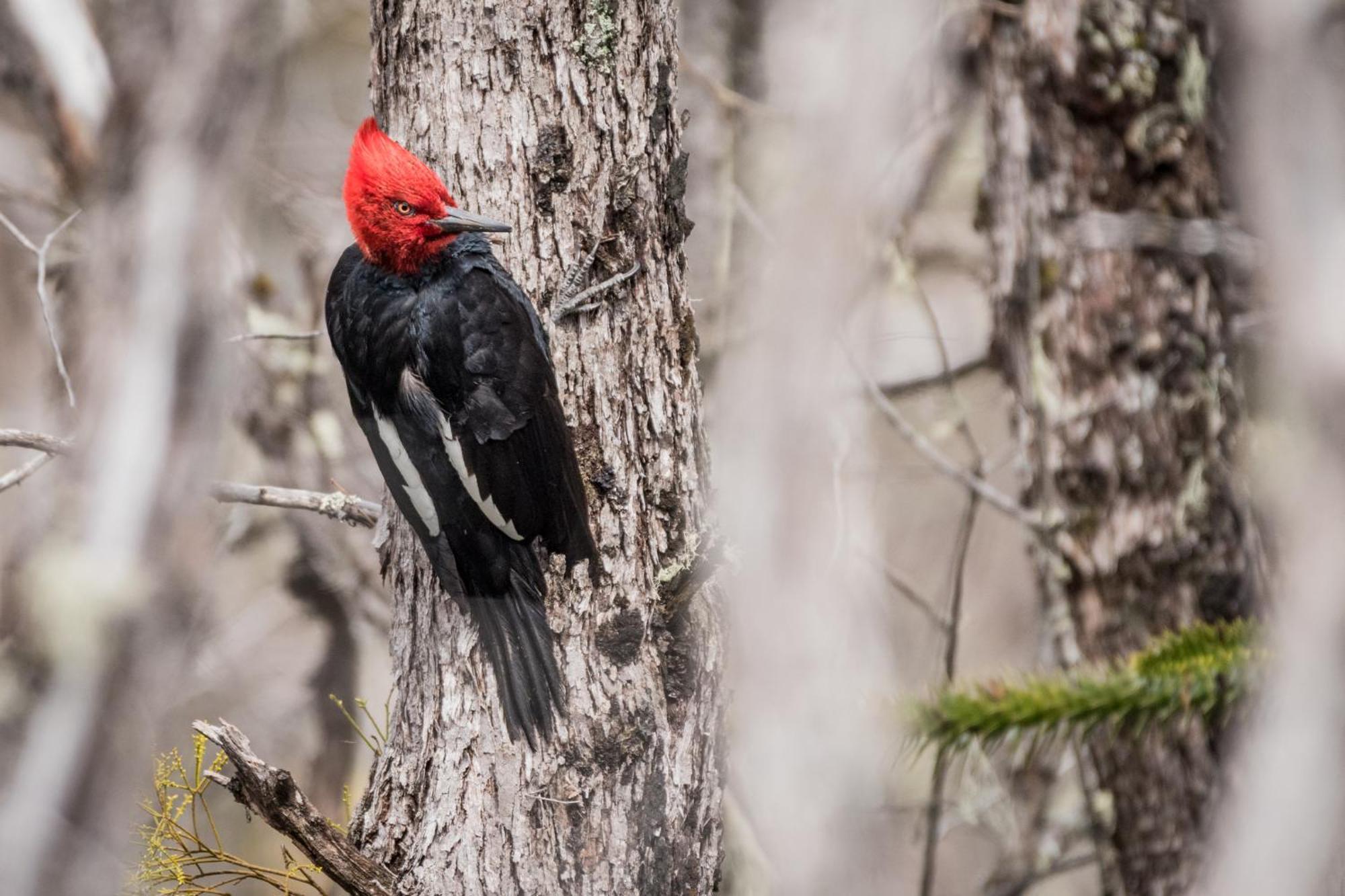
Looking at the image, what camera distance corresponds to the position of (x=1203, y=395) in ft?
11.1

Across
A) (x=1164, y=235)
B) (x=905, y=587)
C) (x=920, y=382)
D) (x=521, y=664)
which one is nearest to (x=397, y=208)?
(x=521, y=664)

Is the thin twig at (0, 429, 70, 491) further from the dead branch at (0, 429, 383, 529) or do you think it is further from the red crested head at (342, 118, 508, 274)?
the red crested head at (342, 118, 508, 274)

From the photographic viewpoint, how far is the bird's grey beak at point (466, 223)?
1.85 m

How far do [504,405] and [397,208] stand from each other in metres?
0.39

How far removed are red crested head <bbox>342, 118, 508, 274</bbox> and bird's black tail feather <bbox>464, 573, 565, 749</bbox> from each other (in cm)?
63

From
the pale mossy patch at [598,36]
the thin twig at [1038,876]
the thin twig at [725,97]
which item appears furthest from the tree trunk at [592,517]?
the thin twig at [1038,876]

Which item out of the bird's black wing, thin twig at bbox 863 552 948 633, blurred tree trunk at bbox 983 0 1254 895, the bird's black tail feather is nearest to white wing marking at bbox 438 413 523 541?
the bird's black wing

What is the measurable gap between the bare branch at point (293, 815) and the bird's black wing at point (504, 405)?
21.1 inches

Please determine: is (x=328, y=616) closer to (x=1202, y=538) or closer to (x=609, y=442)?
(x=609, y=442)

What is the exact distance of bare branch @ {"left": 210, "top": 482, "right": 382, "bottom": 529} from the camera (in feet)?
7.27

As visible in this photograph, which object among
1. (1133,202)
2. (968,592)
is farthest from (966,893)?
(1133,202)

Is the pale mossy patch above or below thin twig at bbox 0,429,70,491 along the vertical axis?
above

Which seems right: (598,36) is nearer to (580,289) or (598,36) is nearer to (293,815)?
(580,289)

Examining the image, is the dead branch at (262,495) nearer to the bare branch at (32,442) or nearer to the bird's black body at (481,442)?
the bare branch at (32,442)
